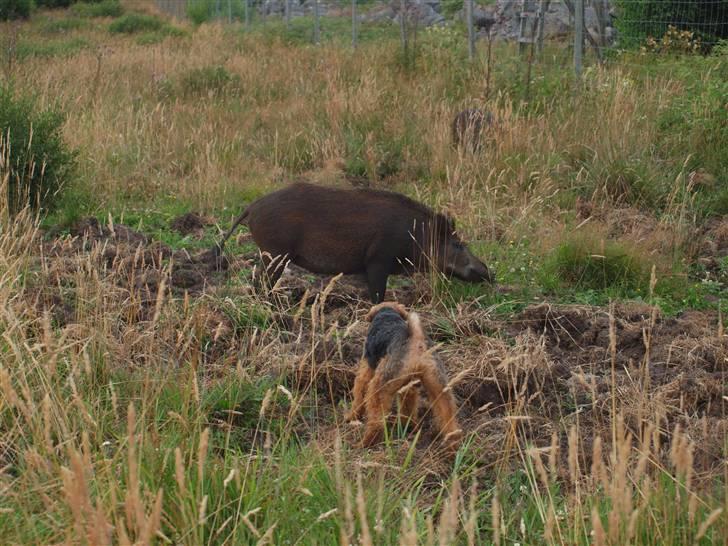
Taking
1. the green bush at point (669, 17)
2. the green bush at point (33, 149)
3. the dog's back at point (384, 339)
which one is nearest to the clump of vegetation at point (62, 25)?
the green bush at point (669, 17)

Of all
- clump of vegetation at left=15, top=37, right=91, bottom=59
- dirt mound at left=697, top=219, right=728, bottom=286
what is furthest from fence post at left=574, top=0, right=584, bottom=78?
clump of vegetation at left=15, top=37, right=91, bottom=59

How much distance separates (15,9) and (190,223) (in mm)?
29130

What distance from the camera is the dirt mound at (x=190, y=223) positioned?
8.45 metres

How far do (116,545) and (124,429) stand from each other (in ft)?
2.94

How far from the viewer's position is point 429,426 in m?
4.73

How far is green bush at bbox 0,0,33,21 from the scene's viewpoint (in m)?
30.8

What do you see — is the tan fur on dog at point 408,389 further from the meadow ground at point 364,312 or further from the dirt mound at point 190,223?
the dirt mound at point 190,223

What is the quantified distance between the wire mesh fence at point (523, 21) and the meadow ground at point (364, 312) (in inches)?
26.8

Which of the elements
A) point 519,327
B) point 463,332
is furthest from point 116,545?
point 519,327

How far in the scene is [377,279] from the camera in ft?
21.3

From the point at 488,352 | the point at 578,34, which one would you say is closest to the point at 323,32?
the point at 578,34

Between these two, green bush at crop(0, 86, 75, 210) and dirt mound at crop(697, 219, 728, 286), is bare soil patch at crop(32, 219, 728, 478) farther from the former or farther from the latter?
green bush at crop(0, 86, 75, 210)

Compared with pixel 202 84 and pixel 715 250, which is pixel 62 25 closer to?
pixel 202 84

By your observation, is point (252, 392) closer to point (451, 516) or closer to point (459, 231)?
point (451, 516)
